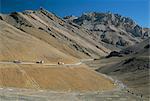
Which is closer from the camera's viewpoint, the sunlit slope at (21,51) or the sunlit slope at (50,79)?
the sunlit slope at (50,79)

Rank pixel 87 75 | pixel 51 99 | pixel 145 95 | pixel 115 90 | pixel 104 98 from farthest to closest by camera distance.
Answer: pixel 87 75
pixel 115 90
pixel 145 95
pixel 104 98
pixel 51 99

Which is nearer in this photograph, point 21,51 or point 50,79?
point 50,79

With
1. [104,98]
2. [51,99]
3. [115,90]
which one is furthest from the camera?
[115,90]

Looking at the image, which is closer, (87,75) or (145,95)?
(145,95)

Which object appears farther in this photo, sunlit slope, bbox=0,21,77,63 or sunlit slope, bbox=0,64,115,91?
sunlit slope, bbox=0,21,77,63

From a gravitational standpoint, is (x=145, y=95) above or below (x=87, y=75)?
below

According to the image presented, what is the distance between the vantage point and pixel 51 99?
117 m

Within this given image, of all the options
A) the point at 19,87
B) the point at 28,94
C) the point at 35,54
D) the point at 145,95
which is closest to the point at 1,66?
the point at 19,87

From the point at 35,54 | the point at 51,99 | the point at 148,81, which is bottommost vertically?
the point at 51,99

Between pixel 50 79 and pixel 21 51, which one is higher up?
pixel 21 51

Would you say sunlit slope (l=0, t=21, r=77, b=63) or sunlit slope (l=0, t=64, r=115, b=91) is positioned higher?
sunlit slope (l=0, t=21, r=77, b=63)

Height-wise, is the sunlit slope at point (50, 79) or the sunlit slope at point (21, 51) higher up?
the sunlit slope at point (21, 51)

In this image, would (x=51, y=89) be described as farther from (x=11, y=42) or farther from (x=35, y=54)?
(x=11, y=42)

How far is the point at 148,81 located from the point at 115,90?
2159 centimetres
